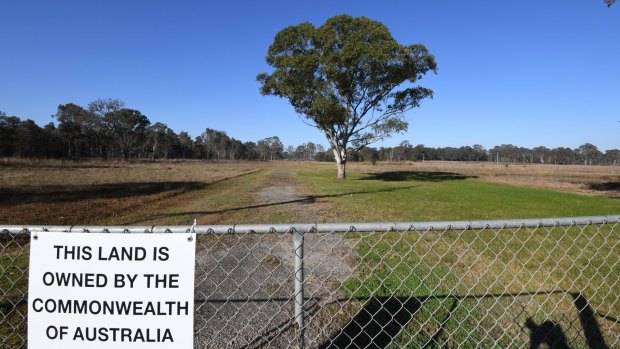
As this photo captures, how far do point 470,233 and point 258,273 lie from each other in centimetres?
575

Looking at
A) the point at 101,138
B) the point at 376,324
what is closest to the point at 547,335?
the point at 376,324

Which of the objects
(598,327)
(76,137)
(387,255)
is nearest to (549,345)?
(598,327)

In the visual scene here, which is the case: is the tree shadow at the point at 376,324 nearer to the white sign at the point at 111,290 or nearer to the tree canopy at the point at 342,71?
the white sign at the point at 111,290

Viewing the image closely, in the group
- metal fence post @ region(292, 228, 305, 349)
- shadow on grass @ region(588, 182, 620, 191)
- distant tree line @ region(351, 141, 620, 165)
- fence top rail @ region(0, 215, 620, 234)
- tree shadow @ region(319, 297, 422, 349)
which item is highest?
distant tree line @ region(351, 141, 620, 165)

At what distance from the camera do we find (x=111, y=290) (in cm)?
188

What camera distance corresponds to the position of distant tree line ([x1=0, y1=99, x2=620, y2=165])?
68188 millimetres

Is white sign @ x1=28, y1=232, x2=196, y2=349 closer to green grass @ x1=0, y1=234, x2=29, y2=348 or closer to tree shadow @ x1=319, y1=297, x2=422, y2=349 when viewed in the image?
green grass @ x1=0, y1=234, x2=29, y2=348

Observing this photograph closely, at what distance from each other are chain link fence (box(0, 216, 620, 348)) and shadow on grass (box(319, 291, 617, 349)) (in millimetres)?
12

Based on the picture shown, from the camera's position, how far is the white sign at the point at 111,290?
1.88m

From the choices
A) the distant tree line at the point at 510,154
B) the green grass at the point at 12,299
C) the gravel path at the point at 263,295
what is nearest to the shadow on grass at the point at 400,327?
the gravel path at the point at 263,295

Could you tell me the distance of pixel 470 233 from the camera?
8750mm

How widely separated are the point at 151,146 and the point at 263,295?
11231 centimetres

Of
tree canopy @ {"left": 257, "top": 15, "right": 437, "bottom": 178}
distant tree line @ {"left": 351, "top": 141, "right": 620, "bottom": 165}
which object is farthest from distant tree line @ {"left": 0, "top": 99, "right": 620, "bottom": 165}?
tree canopy @ {"left": 257, "top": 15, "right": 437, "bottom": 178}

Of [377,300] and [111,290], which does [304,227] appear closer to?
[111,290]
